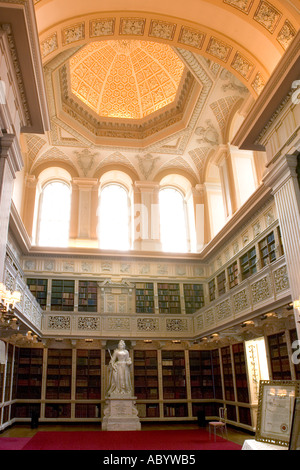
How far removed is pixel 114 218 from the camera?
17.0 m

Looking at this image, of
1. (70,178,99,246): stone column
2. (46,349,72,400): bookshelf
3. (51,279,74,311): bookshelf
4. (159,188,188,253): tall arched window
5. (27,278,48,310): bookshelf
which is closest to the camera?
(46,349,72,400): bookshelf

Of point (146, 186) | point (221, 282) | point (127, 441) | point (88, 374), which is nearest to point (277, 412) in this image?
point (127, 441)

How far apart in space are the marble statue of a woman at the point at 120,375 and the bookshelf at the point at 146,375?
1.60 metres

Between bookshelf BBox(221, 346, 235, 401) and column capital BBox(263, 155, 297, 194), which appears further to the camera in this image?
bookshelf BBox(221, 346, 235, 401)

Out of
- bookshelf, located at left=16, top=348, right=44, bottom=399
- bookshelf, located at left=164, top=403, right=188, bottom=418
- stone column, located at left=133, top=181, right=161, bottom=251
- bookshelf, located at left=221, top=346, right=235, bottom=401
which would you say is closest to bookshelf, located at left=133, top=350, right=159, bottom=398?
bookshelf, located at left=164, top=403, right=188, bottom=418

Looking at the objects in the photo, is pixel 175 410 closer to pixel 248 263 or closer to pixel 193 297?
pixel 193 297

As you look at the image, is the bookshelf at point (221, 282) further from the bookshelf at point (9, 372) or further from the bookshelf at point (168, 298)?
the bookshelf at point (9, 372)

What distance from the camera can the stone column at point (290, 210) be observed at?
291 inches

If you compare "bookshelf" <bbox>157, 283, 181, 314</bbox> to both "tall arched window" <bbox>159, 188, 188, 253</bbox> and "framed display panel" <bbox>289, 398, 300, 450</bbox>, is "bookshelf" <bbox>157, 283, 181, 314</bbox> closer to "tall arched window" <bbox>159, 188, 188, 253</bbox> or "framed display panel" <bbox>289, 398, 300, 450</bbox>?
"tall arched window" <bbox>159, 188, 188, 253</bbox>

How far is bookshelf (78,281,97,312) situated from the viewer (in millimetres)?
15016

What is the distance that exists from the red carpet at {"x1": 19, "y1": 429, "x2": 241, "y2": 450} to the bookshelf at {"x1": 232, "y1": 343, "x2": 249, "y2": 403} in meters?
1.64

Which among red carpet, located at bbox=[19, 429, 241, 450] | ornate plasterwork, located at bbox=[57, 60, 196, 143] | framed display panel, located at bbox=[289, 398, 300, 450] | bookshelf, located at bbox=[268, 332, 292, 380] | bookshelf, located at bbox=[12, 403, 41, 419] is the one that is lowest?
red carpet, located at bbox=[19, 429, 241, 450]

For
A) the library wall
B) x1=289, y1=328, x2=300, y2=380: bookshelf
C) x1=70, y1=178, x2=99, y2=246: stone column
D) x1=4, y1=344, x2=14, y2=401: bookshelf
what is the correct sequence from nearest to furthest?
1. x1=289, y1=328, x2=300, y2=380: bookshelf
2. x1=4, y1=344, x2=14, y2=401: bookshelf
3. the library wall
4. x1=70, y1=178, x2=99, y2=246: stone column
